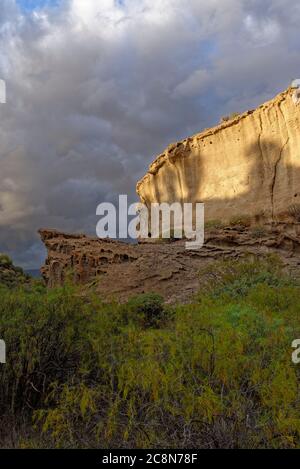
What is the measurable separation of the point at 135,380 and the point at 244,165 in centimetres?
2340

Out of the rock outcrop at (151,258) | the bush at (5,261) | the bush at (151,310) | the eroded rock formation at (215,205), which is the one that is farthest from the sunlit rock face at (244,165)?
the bush at (151,310)

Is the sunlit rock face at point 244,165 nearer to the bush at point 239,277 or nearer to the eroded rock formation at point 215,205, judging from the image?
the eroded rock formation at point 215,205

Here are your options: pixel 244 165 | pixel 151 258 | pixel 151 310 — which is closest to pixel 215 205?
pixel 244 165

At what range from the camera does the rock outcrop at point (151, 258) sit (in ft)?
48.1

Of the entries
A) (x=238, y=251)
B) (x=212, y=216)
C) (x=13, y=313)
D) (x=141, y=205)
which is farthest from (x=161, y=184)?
(x=13, y=313)

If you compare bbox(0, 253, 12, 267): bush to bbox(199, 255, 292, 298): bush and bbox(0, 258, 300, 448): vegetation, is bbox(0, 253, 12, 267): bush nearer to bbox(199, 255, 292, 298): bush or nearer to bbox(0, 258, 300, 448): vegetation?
bbox(199, 255, 292, 298): bush

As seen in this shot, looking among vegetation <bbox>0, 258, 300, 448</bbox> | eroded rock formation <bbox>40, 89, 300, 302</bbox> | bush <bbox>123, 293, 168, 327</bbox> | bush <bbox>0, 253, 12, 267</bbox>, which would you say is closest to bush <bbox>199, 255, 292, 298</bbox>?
eroded rock formation <bbox>40, 89, 300, 302</bbox>

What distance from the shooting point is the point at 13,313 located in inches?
188

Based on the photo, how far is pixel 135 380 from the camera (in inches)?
148

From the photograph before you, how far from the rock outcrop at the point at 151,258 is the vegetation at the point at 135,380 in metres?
8.26

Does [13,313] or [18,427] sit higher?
[13,313]

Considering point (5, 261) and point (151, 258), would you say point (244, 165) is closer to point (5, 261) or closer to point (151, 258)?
point (151, 258)
